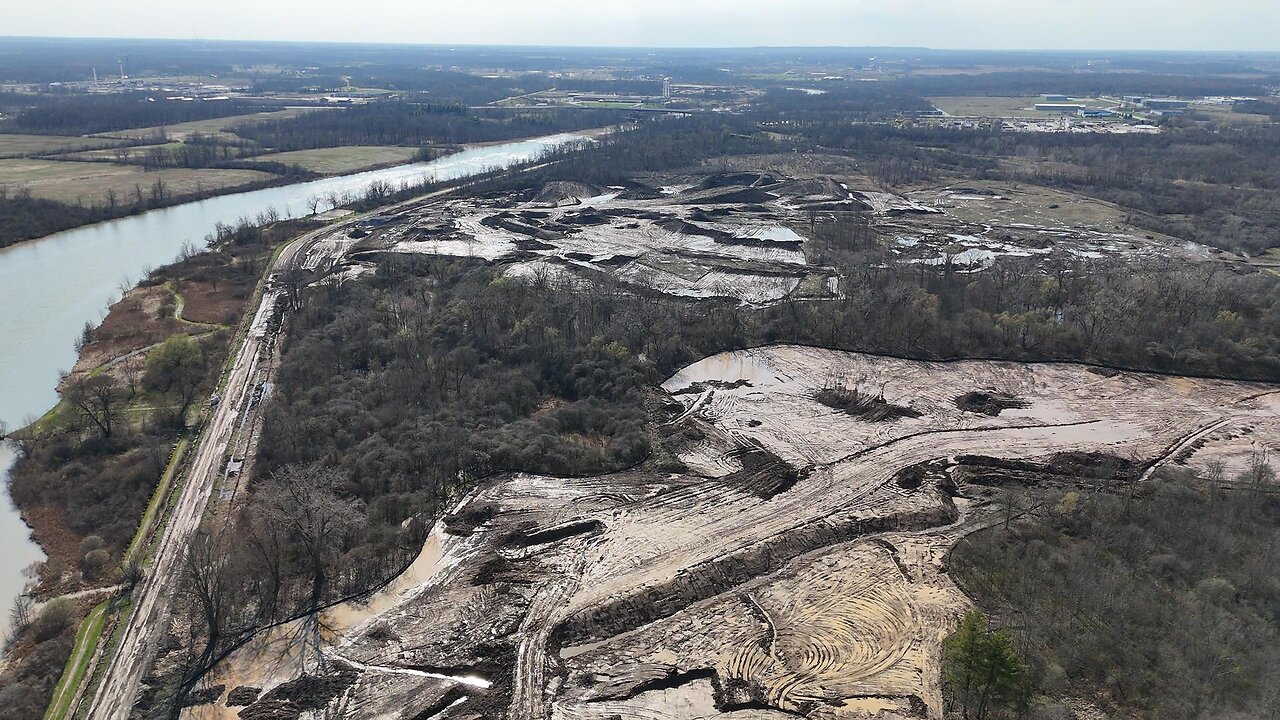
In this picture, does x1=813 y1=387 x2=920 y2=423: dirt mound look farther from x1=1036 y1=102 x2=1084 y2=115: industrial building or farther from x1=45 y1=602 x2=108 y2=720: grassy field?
x1=1036 y1=102 x2=1084 y2=115: industrial building

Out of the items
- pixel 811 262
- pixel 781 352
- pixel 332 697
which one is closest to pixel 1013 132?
pixel 811 262

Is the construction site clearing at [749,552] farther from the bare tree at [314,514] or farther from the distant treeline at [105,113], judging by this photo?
the distant treeline at [105,113]

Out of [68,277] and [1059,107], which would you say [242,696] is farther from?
[1059,107]

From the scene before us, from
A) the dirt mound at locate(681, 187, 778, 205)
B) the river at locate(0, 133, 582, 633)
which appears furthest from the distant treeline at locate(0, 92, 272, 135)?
the dirt mound at locate(681, 187, 778, 205)

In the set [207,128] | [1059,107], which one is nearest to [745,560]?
[207,128]

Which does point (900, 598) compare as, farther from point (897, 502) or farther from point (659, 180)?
point (659, 180)

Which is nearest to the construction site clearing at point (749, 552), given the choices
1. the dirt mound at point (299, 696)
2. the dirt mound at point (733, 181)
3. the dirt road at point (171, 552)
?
the dirt mound at point (299, 696)
